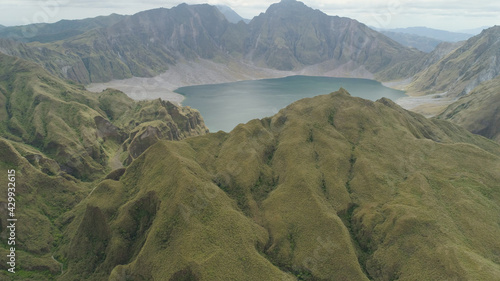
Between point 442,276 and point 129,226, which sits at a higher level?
point 442,276

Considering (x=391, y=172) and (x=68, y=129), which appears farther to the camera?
(x=68, y=129)

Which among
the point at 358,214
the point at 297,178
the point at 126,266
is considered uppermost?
the point at 297,178

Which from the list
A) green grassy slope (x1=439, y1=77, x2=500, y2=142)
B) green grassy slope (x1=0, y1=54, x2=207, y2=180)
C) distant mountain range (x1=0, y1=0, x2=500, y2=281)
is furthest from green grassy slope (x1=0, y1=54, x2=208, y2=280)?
green grassy slope (x1=439, y1=77, x2=500, y2=142)

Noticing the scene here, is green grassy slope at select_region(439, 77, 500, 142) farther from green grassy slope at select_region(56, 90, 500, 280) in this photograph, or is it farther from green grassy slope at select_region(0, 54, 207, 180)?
green grassy slope at select_region(0, 54, 207, 180)

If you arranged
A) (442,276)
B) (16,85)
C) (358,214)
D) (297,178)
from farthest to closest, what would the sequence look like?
(16,85)
(297,178)
(358,214)
(442,276)

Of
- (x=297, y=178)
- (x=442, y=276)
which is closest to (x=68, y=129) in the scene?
(x=297, y=178)

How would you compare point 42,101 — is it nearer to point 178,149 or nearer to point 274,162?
point 178,149
